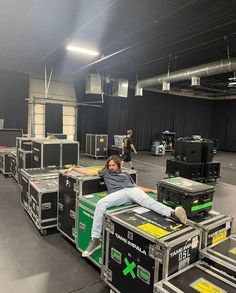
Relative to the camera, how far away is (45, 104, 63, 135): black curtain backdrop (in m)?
10.7

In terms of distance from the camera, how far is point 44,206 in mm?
3373

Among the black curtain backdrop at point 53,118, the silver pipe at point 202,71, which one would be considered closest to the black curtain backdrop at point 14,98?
the black curtain backdrop at point 53,118

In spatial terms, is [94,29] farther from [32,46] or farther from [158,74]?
[158,74]

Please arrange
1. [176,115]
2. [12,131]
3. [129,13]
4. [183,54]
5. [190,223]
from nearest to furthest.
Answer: [190,223]
[129,13]
[183,54]
[12,131]
[176,115]

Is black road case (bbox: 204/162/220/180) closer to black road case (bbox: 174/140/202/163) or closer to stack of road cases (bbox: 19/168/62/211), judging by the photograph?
black road case (bbox: 174/140/202/163)

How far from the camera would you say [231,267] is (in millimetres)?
1722

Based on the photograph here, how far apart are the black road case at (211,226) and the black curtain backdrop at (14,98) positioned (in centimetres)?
922

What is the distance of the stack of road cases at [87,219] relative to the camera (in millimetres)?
2513

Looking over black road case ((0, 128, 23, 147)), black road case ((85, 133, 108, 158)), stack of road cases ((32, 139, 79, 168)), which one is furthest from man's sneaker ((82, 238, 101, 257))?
black road case ((85, 133, 108, 158))

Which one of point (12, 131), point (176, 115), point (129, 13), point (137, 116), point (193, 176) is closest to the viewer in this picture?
point (129, 13)

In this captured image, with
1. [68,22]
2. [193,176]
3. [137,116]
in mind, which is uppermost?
[68,22]

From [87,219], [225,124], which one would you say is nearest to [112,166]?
[87,219]

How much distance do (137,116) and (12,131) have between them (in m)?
7.46

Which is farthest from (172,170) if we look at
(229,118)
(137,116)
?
(229,118)
